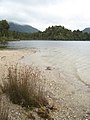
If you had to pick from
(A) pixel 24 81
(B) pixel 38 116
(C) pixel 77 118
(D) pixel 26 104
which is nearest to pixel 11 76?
(A) pixel 24 81

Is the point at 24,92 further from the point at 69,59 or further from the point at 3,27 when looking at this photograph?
the point at 3,27

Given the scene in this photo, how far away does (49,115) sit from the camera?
8.51 m

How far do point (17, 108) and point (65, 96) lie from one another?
13.3ft

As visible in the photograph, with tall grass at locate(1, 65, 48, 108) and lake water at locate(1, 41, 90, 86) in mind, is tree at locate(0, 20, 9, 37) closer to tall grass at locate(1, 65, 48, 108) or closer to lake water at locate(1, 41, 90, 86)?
lake water at locate(1, 41, 90, 86)

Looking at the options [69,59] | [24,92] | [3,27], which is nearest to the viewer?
[24,92]

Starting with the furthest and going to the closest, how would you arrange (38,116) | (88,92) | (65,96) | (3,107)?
(88,92), (65,96), (38,116), (3,107)

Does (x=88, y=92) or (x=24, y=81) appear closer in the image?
(x=24, y=81)

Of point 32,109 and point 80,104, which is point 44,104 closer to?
point 32,109

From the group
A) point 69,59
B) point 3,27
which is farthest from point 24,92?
point 3,27

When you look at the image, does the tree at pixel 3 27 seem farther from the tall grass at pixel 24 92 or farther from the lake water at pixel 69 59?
the tall grass at pixel 24 92

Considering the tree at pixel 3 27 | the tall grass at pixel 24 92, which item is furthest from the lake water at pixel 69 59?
the tree at pixel 3 27

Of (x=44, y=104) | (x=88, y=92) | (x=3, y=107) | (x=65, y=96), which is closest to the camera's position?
(x=3, y=107)

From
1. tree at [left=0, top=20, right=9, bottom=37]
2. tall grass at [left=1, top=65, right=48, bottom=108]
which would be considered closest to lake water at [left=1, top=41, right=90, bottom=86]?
tall grass at [left=1, top=65, right=48, bottom=108]

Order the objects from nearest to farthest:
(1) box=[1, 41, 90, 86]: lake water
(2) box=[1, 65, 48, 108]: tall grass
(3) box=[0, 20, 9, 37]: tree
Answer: (2) box=[1, 65, 48, 108]: tall grass → (1) box=[1, 41, 90, 86]: lake water → (3) box=[0, 20, 9, 37]: tree
